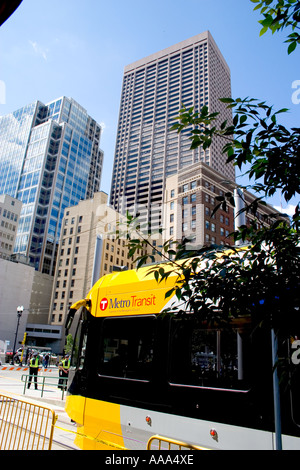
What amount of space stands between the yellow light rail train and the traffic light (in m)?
2.65

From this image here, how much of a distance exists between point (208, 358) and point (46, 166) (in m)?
118

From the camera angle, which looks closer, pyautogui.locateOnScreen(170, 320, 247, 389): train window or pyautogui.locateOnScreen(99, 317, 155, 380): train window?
pyautogui.locateOnScreen(170, 320, 247, 389): train window

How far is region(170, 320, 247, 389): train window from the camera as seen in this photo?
4875 mm

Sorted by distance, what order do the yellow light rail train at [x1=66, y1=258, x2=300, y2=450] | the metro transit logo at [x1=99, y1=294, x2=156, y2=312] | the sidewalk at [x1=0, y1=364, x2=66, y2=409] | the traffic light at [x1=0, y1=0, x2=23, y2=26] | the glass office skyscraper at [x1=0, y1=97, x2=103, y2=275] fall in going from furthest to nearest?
the glass office skyscraper at [x1=0, y1=97, x2=103, y2=275] < the sidewalk at [x1=0, y1=364, x2=66, y2=409] < the metro transit logo at [x1=99, y1=294, x2=156, y2=312] < the yellow light rail train at [x1=66, y1=258, x2=300, y2=450] < the traffic light at [x1=0, y1=0, x2=23, y2=26]

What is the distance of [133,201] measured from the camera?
146m

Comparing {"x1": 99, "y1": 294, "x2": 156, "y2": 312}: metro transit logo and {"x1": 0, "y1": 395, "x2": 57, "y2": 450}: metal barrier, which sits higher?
{"x1": 99, "y1": 294, "x2": 156, "y2": 312}: metro transit logo

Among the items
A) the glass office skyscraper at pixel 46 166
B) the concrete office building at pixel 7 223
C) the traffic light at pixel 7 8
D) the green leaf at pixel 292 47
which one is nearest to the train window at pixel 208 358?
the green leaf at pixel 292 47

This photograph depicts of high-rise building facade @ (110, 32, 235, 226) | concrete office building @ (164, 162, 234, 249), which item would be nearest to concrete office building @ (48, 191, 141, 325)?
concrete office building @ (164, 162, 234, 249)

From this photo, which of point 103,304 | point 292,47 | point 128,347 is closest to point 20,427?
point 128,347

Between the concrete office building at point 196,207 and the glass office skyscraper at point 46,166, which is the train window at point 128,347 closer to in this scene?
the concrete office building at point 196,207

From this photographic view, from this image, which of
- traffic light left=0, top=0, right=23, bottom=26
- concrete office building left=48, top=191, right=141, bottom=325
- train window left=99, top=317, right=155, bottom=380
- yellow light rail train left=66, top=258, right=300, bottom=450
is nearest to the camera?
traffic light left=0, top=0, right=23, bottom=26

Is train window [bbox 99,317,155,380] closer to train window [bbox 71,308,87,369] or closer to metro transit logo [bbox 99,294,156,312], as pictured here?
metro transit logo [bbox 99,294,156,312]

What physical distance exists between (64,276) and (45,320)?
14.0 metres
